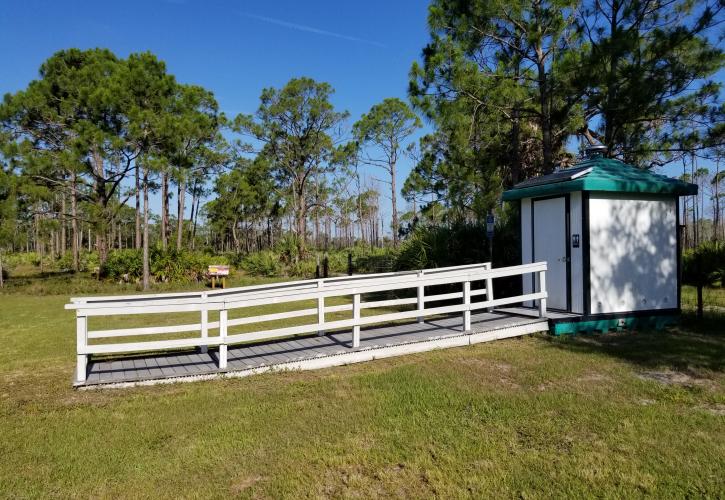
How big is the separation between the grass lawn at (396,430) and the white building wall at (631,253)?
1562 mm

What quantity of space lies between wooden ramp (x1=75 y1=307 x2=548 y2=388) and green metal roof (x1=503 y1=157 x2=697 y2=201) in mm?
2069

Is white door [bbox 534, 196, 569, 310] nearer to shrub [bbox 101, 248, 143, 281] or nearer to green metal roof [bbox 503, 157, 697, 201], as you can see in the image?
green metal roof [bbox 503, 157, 697, 201]

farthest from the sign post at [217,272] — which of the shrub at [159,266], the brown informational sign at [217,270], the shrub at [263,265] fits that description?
the shrub at [263,265]

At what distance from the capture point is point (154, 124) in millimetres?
20484

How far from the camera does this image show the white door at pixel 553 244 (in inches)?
318

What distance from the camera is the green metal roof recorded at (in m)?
7.64

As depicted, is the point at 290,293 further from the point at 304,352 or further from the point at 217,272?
the point at 217,272

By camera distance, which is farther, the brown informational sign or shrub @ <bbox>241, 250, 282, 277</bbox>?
shrub @ <bbox>241, 250, 282, 277</bbox>

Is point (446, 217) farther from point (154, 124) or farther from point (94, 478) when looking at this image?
point (94, 478)

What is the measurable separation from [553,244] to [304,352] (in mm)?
4524

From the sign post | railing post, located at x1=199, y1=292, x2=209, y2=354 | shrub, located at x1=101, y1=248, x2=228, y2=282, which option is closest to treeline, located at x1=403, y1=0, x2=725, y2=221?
railing post, located at x1=199, y1=292, x2=209, y2=354

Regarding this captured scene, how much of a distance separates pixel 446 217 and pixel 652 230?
997 cm

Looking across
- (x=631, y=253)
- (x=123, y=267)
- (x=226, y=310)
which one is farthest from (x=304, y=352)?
(x=123, y=267)

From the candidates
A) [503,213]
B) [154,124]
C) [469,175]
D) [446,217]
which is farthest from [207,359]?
[154,124]
